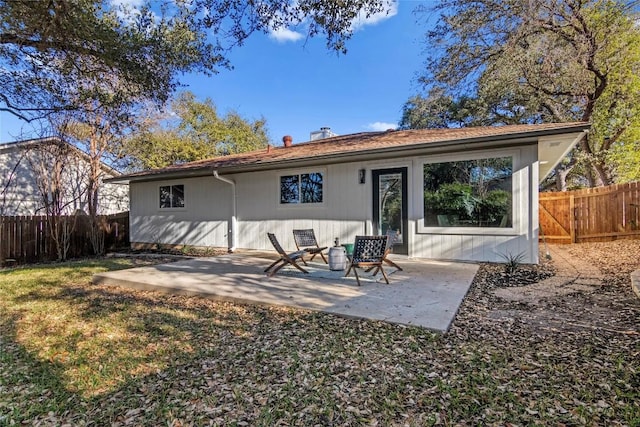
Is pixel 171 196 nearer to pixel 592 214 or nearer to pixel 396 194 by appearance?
pixel 396 194

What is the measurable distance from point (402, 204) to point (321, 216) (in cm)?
220

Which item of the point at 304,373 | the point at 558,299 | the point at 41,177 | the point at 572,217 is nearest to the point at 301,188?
the point at 558,299

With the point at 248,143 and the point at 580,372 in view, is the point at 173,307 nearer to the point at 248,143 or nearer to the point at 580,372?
the point at 580,372

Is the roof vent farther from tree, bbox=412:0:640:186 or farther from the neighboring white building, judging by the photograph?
the neighboring white building

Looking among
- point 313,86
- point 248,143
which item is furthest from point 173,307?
point 248,143

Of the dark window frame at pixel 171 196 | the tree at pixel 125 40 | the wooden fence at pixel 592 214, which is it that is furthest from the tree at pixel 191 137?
the wooden fence at pixel 592 214

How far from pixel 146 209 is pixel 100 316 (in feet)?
29.3

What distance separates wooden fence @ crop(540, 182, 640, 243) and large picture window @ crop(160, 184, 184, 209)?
12.0 m

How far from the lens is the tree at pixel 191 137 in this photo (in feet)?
64.9

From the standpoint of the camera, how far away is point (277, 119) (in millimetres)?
28344

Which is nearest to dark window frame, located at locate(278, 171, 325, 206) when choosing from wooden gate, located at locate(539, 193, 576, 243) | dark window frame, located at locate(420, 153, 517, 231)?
dark window frame, located at locate(420, 153, 517, 231)

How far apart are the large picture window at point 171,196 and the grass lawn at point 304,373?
7693mm

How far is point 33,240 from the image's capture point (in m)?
9.69

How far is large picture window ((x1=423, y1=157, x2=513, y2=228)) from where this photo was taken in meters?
6.83
